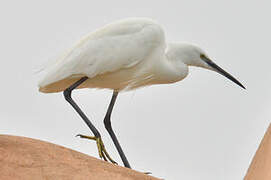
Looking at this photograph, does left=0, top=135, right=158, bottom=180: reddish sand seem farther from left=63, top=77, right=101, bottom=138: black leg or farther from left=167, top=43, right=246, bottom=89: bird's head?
left=167, top=43, right=246, bottom=89: bird's head

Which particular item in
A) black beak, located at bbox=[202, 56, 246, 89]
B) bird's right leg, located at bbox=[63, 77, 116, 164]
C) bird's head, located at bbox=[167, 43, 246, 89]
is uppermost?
bird's head, located at bbox=[167, 43, 246, 89]

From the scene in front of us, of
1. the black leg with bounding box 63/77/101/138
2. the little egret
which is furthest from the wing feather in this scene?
the black leg with bounding box 63/77/101/138

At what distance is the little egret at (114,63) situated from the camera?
6840mm

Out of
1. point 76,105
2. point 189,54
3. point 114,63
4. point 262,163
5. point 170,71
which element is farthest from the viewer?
point 189,54

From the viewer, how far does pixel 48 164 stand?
5.02 meters

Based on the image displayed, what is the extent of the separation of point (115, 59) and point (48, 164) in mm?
2133

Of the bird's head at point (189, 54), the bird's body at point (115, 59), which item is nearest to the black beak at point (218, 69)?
the bird's head at point (189, 54)

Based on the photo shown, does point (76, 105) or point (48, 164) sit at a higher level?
point (48, 164)

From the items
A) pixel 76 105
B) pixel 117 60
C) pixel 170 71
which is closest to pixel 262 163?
pixel 170 71

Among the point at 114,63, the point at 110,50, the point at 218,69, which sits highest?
the point at 110,50

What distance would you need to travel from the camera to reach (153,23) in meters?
7.14

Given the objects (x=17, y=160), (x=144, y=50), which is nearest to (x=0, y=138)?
(x=17, y=160)

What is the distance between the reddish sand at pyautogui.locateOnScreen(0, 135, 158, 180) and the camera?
4.81 m

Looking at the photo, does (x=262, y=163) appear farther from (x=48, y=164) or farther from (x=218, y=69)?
(x=48, y=164)
